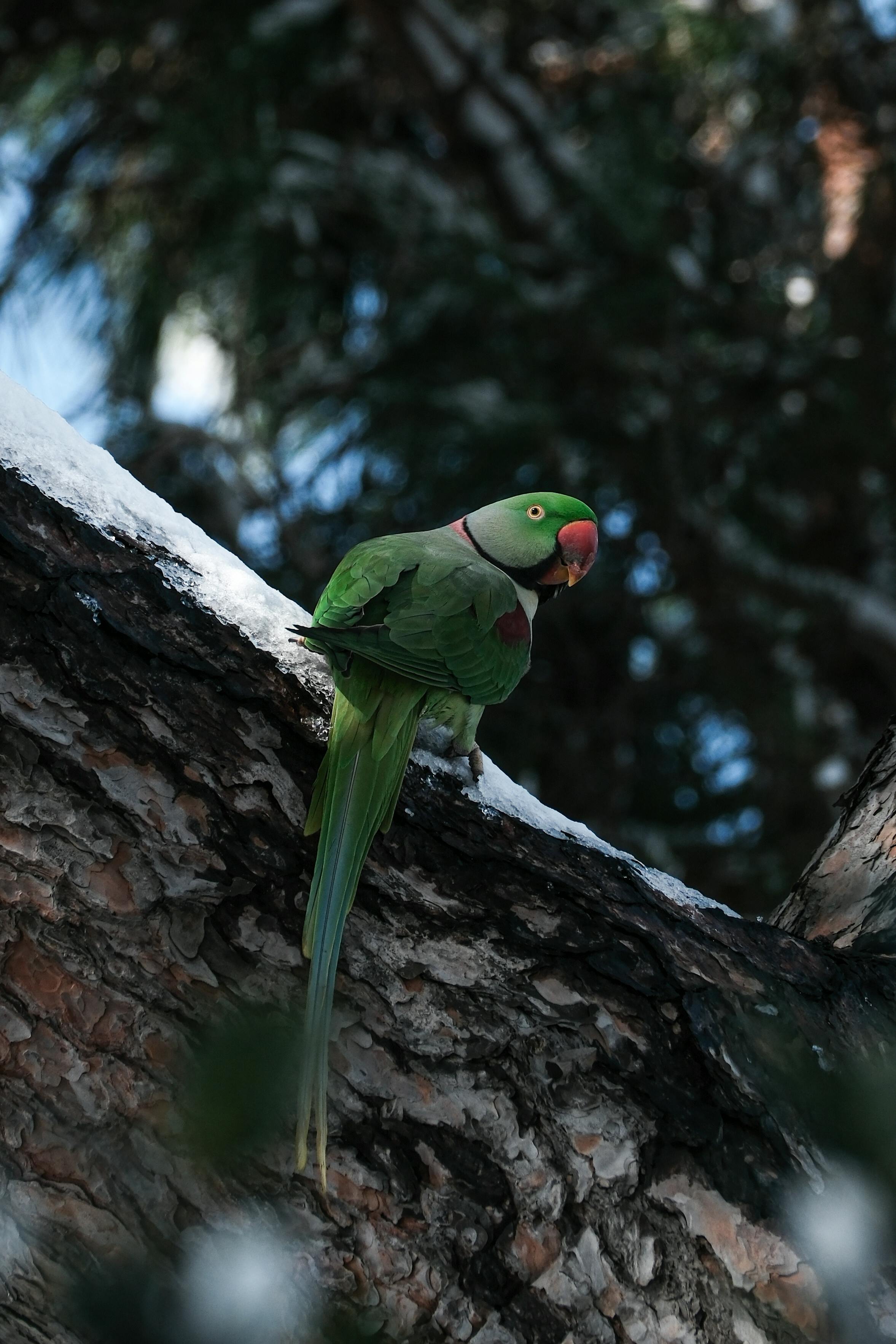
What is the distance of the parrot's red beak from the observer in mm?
2023

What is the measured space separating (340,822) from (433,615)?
429 mm

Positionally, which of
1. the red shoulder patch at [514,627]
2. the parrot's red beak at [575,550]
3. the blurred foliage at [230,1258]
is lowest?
the blurred foliage at [230,1258]

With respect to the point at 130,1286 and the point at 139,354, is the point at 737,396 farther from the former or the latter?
the point at 130,1286

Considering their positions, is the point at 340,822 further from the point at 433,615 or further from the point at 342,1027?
the point at 433,615

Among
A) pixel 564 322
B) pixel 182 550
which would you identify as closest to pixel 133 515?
pixel 182 550

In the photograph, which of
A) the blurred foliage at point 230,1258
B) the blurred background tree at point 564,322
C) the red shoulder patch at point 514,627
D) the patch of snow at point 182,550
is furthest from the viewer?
the blurred background tree at point 564,322

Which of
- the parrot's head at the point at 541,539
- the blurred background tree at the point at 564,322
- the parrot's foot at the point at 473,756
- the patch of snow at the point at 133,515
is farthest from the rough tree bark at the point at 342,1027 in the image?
the blurred background tree at the point at 564,322

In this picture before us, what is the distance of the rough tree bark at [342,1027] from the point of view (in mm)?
1192

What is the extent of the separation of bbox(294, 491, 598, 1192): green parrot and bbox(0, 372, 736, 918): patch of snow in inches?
2.1

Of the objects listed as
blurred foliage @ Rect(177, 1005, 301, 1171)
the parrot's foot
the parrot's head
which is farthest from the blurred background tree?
blurred foliage @ Rect(177, 1005, 301, 1171)

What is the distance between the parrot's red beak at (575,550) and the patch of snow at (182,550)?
0.69m

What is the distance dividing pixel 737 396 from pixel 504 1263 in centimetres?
432

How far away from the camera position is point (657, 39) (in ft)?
18.2

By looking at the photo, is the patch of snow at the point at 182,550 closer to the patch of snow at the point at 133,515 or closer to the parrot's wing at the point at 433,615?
the patch of snow at the point at 133,515
